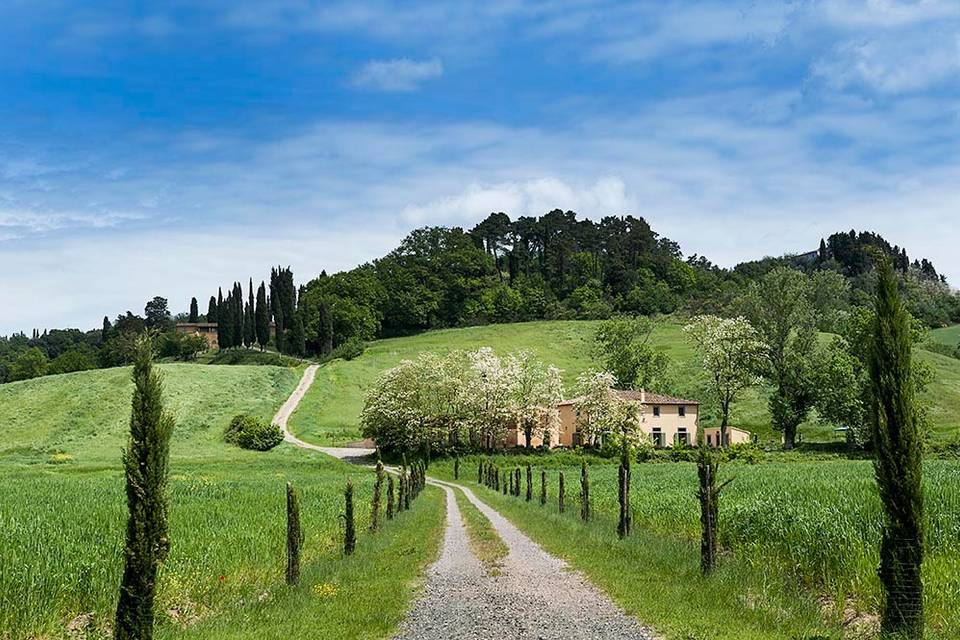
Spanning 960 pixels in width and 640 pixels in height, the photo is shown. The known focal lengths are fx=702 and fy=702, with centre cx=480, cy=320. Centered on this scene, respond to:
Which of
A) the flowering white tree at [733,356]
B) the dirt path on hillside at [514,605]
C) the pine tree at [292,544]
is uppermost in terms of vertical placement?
the flowering white tree at [733,356]

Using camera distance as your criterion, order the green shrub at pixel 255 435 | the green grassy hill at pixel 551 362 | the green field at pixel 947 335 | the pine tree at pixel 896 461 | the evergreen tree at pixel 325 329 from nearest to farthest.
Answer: the pine tree at pixel 896 461 < the green shrub at pixel 255 435 < the green grassy hill at pixel 551 362 < the green field at pixel 947 335 < the evergreen tree at pixel 325 329

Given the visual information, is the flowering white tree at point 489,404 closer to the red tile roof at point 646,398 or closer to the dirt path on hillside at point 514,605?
the red tile roof at point 646,398

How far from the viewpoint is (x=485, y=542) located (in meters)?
19.3

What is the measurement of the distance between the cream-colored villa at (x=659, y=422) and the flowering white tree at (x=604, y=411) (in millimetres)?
3771

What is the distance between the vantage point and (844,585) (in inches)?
448

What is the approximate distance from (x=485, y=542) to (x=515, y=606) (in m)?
8.09

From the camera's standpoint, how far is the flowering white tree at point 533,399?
233 feet

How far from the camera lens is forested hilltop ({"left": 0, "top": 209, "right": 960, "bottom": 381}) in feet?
437

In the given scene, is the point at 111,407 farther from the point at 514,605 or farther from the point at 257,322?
the point at 514,605

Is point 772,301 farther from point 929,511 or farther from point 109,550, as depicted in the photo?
point 109,550

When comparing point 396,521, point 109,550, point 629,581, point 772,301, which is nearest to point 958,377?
point 772,301

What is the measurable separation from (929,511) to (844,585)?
166 inches

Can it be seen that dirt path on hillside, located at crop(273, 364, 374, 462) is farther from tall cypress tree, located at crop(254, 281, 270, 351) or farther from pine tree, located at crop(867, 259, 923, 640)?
pine tree, located at crop(867, 259, 923, 640)

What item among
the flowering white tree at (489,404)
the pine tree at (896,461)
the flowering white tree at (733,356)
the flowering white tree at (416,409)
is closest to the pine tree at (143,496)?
the pine tree at (896,461)
